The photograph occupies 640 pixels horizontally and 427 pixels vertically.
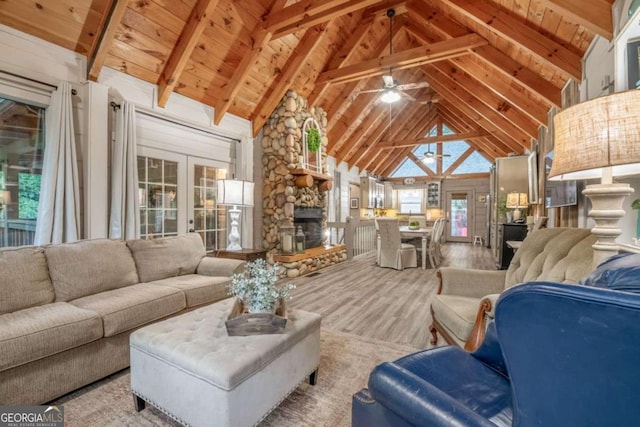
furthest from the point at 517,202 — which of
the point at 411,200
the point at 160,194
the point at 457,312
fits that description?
the point at 160,194

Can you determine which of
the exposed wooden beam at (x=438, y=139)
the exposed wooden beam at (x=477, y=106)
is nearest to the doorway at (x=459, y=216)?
the exposed wooden beam at (x=438, y=139)

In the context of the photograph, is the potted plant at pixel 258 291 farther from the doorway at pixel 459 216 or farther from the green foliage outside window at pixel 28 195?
the doorway at pixel 459 216

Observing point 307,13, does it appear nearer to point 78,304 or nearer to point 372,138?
point 78,304

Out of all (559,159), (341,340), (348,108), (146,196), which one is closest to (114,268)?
(146,196)

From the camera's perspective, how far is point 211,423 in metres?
1.31

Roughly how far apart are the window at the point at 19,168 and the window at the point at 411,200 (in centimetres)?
1083

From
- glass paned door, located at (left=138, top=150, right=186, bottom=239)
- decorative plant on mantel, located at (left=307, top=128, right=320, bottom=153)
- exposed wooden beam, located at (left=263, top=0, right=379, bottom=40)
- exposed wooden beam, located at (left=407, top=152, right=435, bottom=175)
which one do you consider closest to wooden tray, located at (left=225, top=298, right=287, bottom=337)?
glass paned door, located at (left=138, top=150, right=186, bottom=239)

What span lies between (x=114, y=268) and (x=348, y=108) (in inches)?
243

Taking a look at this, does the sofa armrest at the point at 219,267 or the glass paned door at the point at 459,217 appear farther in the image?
the glass paned door at the point at 459,217

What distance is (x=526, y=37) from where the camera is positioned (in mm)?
3072

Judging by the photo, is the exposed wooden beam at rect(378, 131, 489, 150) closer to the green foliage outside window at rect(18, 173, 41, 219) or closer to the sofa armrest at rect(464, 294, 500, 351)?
the sofa armrest at rect(464, 294, 500, 351)

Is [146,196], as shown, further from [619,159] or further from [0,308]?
[619,159]

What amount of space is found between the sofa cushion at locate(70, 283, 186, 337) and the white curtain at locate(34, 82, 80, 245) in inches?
37.4

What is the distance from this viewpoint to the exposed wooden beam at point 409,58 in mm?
4023
